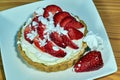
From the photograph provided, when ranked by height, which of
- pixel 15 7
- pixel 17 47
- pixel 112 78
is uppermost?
pixel 15 7

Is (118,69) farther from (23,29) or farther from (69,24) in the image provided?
(23,29)

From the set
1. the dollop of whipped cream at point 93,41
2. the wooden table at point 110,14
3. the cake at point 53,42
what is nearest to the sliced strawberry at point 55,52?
the cake at point 53,42

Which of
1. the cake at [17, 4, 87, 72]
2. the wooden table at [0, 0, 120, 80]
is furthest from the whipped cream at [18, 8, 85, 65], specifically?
the wooden table at [0, 0, 120, 80]

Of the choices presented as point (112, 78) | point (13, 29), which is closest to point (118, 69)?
point (112, 78)

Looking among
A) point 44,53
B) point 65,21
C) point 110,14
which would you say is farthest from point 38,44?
point 110,14

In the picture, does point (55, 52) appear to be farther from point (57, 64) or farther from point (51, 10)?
point (51, 10)
